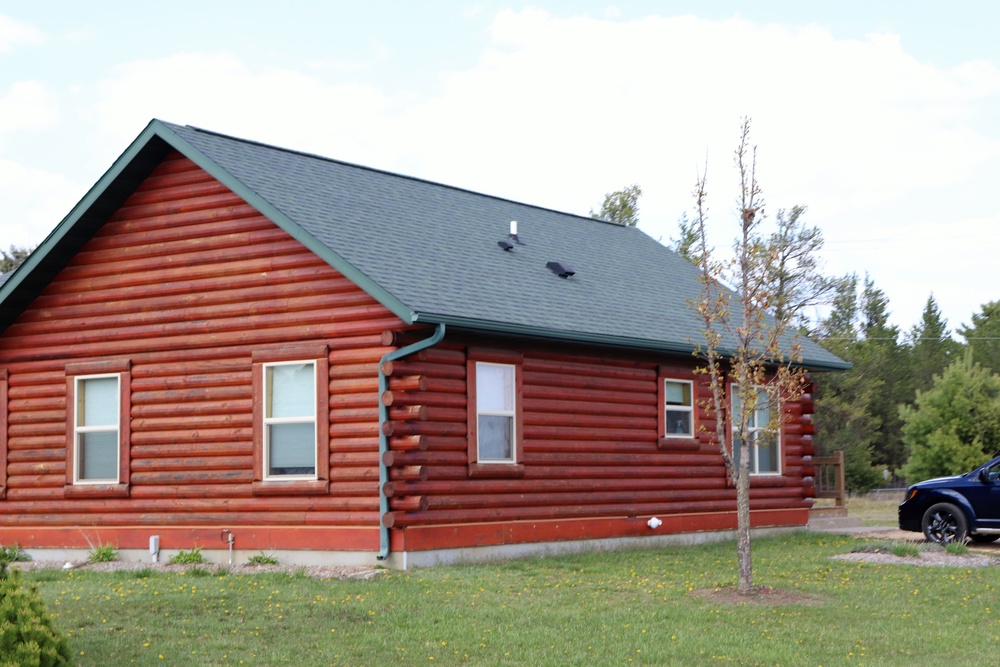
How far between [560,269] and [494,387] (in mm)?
3891

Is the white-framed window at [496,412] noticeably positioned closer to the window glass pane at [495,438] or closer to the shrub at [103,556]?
the window glass pane at [495,438]

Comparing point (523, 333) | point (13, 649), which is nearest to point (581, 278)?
point (523, 333)

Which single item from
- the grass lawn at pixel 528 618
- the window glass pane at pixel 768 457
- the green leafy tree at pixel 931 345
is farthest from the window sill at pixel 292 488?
the green leafy tree at pixel 931 345

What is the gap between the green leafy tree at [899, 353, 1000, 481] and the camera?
1375 inches

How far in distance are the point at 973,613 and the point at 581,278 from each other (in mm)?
10273

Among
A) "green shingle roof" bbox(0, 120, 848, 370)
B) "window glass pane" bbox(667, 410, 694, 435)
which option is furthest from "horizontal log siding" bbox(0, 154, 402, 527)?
"window glass pane" bbox(667, 410, 694, 435)

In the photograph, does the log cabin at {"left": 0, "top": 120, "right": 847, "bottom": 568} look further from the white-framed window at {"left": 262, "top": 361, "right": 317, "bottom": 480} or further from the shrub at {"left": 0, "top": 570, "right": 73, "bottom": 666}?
the shrub at {"left": 0, "top": 570, "right": 73, "bottom": 666}

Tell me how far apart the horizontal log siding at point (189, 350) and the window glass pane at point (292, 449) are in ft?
1.20

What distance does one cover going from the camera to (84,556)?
19906 millimetres

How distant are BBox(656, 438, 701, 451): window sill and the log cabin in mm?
66

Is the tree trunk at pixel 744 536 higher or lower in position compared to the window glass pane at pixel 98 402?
lower

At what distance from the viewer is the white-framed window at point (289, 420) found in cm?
1811

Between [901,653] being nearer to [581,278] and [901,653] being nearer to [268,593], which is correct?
[268,593]

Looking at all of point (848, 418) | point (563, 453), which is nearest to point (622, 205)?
point (848, 418)
